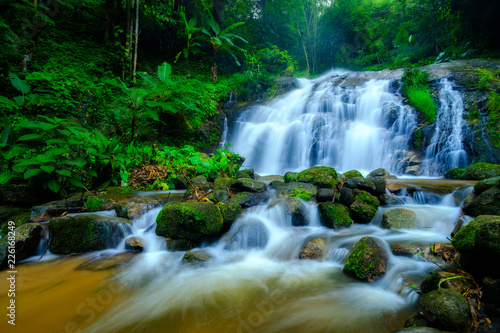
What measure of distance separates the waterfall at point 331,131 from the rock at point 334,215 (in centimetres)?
470

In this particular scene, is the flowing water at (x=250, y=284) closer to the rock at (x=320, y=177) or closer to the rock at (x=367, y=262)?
the rock at (x=367, y=262)

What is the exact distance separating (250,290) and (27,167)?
441cm

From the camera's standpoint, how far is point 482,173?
224 inches

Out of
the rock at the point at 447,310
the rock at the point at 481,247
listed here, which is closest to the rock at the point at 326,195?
the rock at the point at 481,247

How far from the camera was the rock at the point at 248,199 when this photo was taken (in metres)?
4.46

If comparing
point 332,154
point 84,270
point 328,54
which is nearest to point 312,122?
point 332,154

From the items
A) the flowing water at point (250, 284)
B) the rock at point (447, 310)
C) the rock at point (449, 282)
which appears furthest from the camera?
the flowing water at point (250, 284)

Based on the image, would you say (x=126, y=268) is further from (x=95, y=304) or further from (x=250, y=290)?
(x=250, y=290)

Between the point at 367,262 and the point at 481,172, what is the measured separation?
539 centimetres

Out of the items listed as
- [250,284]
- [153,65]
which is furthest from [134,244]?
[153,65]

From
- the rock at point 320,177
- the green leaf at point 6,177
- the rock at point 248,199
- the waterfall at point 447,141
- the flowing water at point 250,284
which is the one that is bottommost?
the flowing water at point 250,284

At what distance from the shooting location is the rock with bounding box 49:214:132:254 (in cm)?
340

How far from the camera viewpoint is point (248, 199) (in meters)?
4.54

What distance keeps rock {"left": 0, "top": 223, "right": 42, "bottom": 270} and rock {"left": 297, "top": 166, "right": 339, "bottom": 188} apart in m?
4.80
